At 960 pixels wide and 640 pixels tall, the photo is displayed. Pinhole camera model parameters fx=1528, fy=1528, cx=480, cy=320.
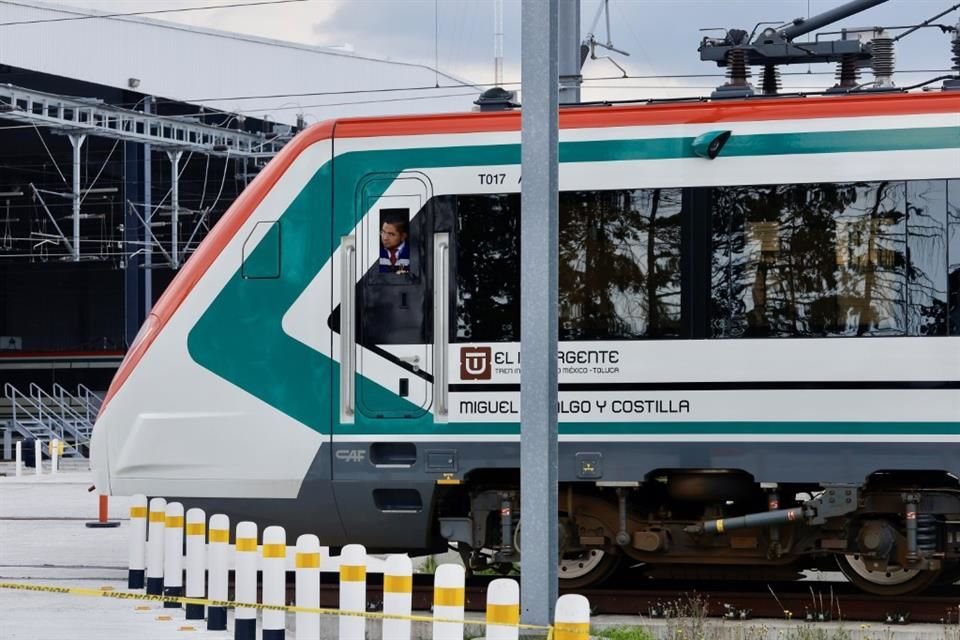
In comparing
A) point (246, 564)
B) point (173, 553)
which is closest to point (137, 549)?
point (173, 553)

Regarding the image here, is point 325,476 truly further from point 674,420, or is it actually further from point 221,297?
point 674,420

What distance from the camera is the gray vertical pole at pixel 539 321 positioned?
8.91 metres

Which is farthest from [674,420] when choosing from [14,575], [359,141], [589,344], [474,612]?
[14,575]

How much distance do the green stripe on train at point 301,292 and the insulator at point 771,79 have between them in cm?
163

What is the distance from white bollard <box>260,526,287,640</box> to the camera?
378 inches

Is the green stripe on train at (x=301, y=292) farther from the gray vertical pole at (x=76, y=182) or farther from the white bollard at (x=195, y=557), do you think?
the gray vertical pole at (x=76, y=182)

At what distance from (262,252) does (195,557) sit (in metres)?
2.36

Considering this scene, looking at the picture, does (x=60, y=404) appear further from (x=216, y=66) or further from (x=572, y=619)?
(x=572, y=619)

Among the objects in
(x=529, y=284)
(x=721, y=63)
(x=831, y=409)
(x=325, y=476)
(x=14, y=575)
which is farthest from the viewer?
(x=14, y=575)

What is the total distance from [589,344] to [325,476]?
223 cm

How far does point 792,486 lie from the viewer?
1117 centimetres

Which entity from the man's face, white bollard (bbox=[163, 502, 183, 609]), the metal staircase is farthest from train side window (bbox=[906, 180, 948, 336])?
the metal staircase

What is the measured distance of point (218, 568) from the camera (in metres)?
10.6

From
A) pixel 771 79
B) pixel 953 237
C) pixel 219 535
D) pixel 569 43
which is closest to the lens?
pixel 219 535
